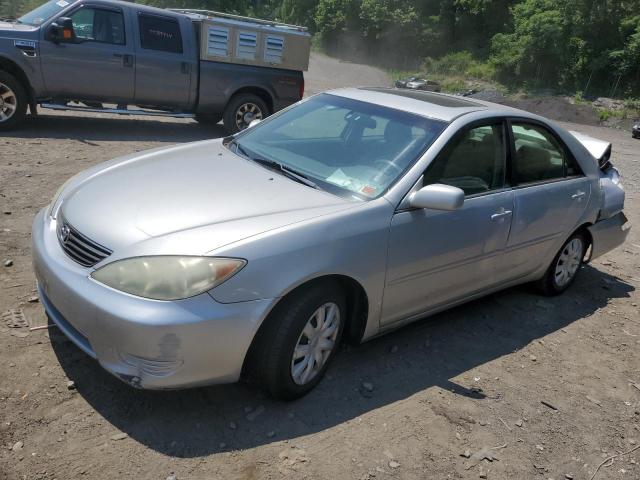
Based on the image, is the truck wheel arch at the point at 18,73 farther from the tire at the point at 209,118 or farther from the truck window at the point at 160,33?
the tire at the point at 209,118

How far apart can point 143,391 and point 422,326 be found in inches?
81.1

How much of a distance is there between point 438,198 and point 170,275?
1531 mm

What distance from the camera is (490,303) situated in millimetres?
4953

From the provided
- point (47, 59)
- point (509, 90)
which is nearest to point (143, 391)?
point (47, 59)

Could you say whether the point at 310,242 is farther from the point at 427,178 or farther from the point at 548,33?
the point at 548,33

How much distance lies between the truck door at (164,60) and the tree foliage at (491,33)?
77.0ft

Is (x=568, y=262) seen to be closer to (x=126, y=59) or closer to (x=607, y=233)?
(x=607, y=233)

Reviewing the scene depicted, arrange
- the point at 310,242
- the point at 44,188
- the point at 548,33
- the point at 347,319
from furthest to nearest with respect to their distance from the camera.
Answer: the point at 548,33
the point at 44,188
the point at 347,319
the point at 310,242

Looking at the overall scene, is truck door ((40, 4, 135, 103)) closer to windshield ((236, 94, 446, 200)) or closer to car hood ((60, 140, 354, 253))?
windshield ((236, 94, 446, 200))

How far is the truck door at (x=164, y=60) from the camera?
30.5 feet

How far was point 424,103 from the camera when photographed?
4.18 meters

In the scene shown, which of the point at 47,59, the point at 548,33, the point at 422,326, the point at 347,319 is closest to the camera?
the point at 347,319

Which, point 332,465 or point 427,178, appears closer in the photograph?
point 332,465

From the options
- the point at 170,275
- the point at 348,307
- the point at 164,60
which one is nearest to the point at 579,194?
the point at 348,307
